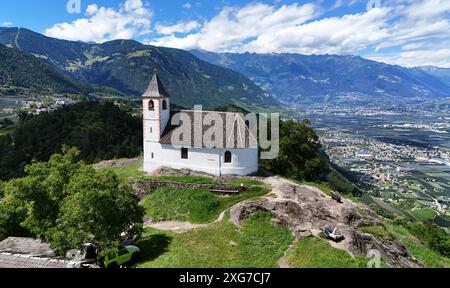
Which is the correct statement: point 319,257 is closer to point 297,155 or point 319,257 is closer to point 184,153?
point 184,153

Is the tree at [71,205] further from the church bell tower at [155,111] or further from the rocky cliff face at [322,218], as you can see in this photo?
the church bell tower at [155,111]

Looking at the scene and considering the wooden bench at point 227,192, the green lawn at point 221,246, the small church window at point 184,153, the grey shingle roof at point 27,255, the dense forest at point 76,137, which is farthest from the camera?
the dense forest at point 76,137

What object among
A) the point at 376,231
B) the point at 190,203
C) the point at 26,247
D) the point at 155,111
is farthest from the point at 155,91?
the point at 376,231

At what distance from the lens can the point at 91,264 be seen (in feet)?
79.0

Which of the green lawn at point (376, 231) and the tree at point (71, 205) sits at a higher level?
the tree at point (71, 205)

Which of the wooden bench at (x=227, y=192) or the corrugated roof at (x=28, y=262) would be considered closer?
the corrugated roof at (x=28, y=262)

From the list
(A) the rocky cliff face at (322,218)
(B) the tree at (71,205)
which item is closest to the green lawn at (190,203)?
(A) the rocky cliff face at (322,218)

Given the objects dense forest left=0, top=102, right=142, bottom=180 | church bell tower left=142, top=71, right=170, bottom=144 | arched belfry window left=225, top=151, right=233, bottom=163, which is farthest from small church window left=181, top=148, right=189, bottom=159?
dense forest left=0, top=102, right=142, bottom=180

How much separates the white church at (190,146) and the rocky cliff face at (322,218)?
6.35 meters

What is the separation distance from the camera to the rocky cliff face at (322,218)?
98.9 feet

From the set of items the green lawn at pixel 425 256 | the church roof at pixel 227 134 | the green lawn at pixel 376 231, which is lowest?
the green lawn at pixel 425 256
